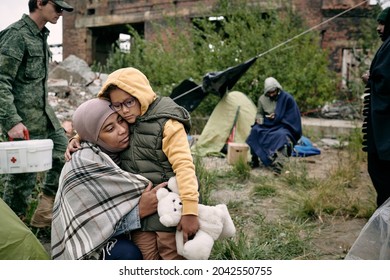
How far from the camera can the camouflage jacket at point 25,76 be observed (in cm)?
252

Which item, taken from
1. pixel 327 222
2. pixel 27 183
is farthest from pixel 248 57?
pixel 27 183

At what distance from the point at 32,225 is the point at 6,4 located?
143 cm

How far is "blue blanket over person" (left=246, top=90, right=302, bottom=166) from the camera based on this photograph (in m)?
5.34

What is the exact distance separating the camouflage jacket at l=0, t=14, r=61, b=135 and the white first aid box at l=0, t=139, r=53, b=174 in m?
0.33

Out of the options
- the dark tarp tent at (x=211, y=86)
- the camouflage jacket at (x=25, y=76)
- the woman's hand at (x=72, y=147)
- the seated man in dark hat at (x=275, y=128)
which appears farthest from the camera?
the dark tarp tent at (x=211, y=86)

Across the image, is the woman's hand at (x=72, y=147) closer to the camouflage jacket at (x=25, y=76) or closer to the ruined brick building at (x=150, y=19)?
the camouflage jacket at (x=25, y=76)

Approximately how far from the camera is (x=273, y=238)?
2818mm

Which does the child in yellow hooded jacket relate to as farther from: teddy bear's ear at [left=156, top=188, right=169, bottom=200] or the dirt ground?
the dirt ground

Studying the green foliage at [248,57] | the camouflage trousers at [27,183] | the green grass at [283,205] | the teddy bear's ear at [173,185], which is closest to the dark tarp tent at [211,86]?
the green foliage at [248,57]

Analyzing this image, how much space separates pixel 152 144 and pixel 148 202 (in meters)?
0.24

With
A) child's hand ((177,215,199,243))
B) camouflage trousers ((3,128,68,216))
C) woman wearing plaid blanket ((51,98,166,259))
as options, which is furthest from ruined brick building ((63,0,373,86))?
child's hand ((177,215,199,243))

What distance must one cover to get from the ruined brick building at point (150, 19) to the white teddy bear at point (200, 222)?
8.38m

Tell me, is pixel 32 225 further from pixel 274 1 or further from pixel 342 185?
pixel 274 1

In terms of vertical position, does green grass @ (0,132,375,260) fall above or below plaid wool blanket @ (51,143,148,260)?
below
